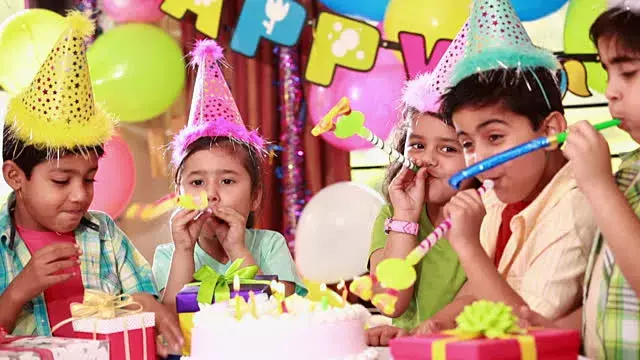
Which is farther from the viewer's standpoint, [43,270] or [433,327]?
[43,270]

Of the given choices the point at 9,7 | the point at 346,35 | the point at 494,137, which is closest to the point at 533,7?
the point at 346,35

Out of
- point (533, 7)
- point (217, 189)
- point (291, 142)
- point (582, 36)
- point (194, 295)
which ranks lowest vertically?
point (194, 295)

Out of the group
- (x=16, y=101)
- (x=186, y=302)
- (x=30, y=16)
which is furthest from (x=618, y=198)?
(x=30, y=16)

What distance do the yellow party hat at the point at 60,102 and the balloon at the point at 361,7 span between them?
1420 mm

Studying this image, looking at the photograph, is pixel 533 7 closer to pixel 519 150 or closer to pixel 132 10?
pixel 132 10

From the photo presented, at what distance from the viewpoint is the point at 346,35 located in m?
3.47

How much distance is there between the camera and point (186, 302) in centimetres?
160

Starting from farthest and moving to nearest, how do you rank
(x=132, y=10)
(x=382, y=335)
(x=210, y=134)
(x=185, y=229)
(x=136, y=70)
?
(x=132, y=10) → (x=136, y=70) → (x=210, y=134) → (x=185, y=229) → (x=382, y=335)

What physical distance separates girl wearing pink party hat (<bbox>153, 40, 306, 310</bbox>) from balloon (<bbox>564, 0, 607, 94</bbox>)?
124 centimetres

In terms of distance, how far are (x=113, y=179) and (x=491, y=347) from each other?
261 centimetres

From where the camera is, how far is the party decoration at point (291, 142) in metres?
3.99

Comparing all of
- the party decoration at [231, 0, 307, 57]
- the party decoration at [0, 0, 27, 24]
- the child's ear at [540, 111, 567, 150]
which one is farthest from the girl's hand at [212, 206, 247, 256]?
the party decoration at [0, 0, 27, 24]

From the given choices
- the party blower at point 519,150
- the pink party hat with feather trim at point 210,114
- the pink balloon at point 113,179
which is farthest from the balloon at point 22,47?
the party blower at point 519,150

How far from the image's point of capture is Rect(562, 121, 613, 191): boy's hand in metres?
1.26
